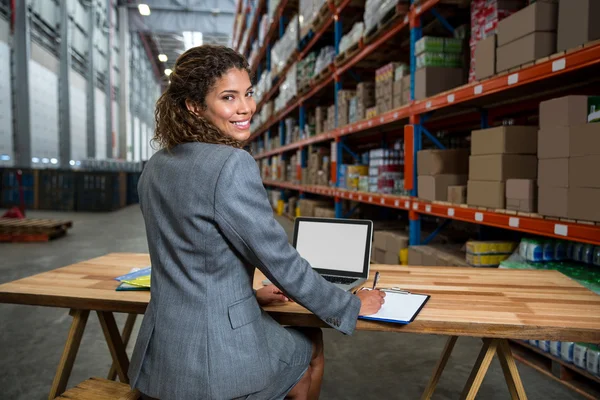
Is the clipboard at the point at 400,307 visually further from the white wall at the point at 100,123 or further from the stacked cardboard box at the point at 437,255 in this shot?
the white wall at the point at 100,123

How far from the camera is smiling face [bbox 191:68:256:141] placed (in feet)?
4.78

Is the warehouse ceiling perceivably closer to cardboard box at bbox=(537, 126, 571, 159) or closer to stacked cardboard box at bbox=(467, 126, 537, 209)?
stacked cardboard box at bbox=(467, 126, 537, 209)

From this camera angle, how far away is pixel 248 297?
136 centimetres

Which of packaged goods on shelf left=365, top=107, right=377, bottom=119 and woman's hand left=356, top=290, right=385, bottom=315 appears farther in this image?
packaged goods on shelf left=365, top=107, right=377, bottom=119

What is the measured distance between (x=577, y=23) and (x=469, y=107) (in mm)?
2219

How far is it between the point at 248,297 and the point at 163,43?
32.0 meters

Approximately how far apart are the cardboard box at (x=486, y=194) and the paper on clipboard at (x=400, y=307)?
1832mm

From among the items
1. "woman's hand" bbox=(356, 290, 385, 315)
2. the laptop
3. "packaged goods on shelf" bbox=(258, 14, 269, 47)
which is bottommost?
"woman's hand" bbox=(356, 290, 385, 315)

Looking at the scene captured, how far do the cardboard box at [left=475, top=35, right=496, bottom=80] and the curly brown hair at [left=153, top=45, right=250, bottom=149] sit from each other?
2.41 metres

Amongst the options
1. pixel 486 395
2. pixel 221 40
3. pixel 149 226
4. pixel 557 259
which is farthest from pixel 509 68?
pixel 221 40

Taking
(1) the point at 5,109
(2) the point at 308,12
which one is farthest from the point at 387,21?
(1) the point at 5,109

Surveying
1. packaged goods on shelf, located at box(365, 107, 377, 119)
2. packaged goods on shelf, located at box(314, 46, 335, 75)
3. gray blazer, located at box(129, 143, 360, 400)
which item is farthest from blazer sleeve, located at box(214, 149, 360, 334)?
packaged goods on shelf, located at box(314, 46, 335, 75)

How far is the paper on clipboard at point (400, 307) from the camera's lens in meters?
1.45

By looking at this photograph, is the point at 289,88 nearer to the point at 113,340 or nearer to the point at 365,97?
the point at 365,97
